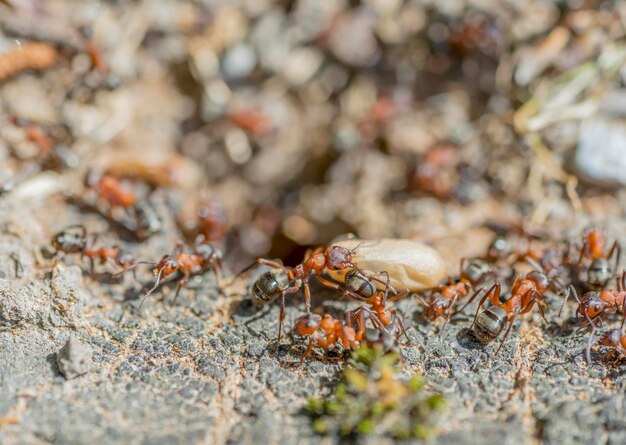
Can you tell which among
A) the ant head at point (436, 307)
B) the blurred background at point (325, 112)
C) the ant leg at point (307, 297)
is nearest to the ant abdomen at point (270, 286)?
the ant leg at point (307, 297)

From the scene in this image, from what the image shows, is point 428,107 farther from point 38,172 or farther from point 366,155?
point 38,172

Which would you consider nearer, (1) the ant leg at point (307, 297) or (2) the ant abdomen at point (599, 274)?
(1) the ant leg at point (307, 297)

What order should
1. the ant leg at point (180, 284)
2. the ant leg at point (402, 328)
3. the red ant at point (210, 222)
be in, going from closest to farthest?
the ant leg at point (402, 328) < the ant leg at point (180, 284) < the red ant at point (210, 222)

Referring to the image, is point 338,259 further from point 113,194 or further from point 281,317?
point 113,194

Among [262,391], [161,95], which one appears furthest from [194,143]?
[262,391]

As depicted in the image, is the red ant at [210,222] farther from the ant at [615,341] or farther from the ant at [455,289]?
the ant at [615,341]

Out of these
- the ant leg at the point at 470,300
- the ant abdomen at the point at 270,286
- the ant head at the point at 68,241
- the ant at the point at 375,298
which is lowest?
the ant leg at the point at 470,300

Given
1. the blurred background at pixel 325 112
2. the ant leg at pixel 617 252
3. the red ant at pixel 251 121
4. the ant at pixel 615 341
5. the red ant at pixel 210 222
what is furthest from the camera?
the red ant at pixel 251 121
